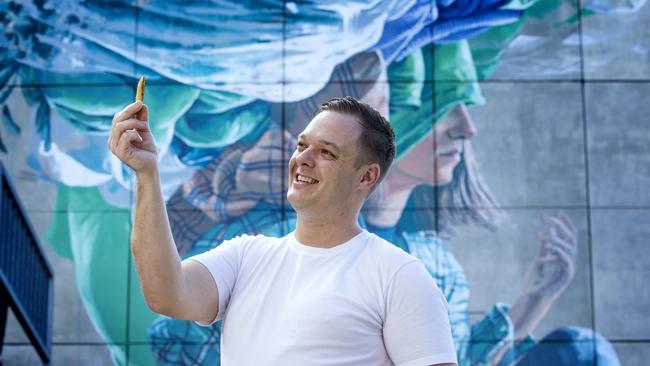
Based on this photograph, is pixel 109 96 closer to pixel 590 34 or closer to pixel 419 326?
pixel 590 34

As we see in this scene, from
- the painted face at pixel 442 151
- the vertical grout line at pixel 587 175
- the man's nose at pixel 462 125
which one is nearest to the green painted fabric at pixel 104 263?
the painted face at pixel 442 151

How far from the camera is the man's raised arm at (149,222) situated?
1.87m

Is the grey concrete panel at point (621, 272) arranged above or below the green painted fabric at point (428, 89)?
below

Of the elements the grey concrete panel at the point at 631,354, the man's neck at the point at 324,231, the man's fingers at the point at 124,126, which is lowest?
the grey concrete panel at the point at 631,354

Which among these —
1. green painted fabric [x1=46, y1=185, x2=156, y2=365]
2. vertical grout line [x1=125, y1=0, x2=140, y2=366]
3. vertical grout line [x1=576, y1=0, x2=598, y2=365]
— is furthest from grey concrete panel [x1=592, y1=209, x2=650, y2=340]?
→ vertical grout line [x1=125, y1=0, x2=140, y2=366]

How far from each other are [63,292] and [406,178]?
9.55ft

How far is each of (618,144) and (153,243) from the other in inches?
255

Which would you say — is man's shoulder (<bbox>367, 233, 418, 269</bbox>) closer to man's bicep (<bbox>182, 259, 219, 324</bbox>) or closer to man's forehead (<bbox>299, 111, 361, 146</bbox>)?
man's forehead (<bbox>299, 111, 361, 146</bbox>)

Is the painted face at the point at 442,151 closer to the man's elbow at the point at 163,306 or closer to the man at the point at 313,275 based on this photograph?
the man at the point at 313,275

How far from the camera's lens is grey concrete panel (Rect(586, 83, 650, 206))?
7.69 m

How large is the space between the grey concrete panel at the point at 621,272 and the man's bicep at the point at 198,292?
19.8ft

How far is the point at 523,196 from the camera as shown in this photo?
7.63m

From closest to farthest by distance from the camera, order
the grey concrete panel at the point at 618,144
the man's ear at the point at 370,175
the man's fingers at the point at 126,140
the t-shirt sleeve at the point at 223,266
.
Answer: the man's fingers at the point at 126,140
the t-shirt sleeve at the point at 223,266
the man's ear at the point at 370,175
the grey concrete panel at the point at 618,144

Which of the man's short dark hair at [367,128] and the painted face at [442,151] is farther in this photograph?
the painted face at [442,151]
